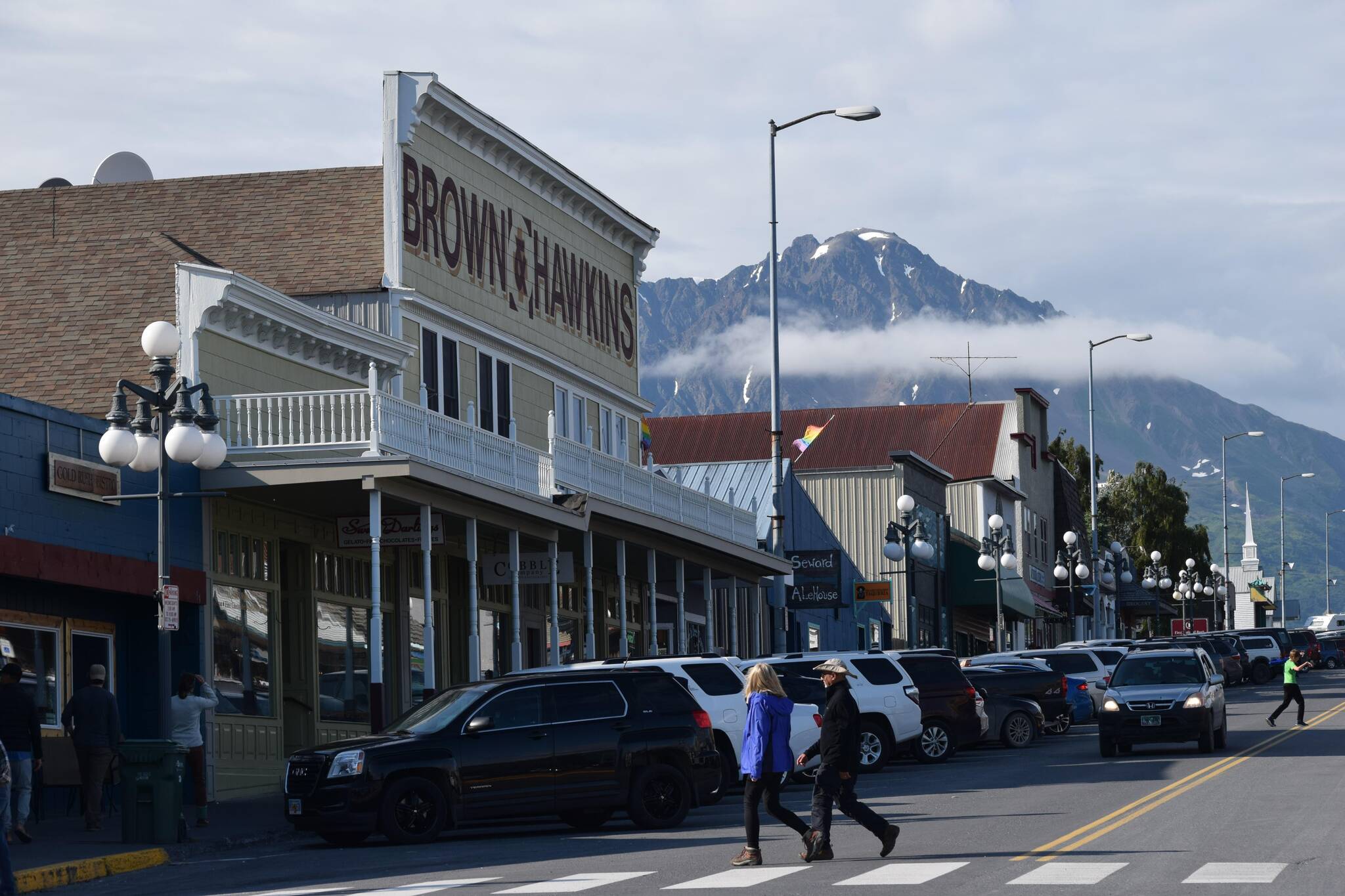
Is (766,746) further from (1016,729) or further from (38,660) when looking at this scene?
(1016,729)

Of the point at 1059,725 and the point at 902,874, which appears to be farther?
the point at 1059,725

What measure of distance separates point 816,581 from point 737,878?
27.0 meters

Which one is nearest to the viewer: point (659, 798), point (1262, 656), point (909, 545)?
point (659, 798)

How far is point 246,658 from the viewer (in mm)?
27188

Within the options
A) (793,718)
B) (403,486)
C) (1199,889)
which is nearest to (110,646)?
(403,486)

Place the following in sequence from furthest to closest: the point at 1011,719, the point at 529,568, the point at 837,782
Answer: the point at 1011,719, the point at 529,568, the point at 837,782

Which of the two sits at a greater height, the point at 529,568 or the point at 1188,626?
the point at 529,568

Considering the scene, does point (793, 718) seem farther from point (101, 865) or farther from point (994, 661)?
point (994, 661)

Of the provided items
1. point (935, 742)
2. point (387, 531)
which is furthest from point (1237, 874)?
point (387, 531)

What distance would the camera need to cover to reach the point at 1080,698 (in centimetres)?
4069

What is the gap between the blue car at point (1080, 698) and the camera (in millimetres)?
40562

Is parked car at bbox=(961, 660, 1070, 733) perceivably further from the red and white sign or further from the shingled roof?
the red and white sign

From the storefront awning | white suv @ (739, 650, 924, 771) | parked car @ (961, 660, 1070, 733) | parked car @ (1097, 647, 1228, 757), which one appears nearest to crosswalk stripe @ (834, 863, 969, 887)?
white suv @ (739, 650, 924, 771)

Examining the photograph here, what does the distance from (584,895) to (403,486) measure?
12.9 m
